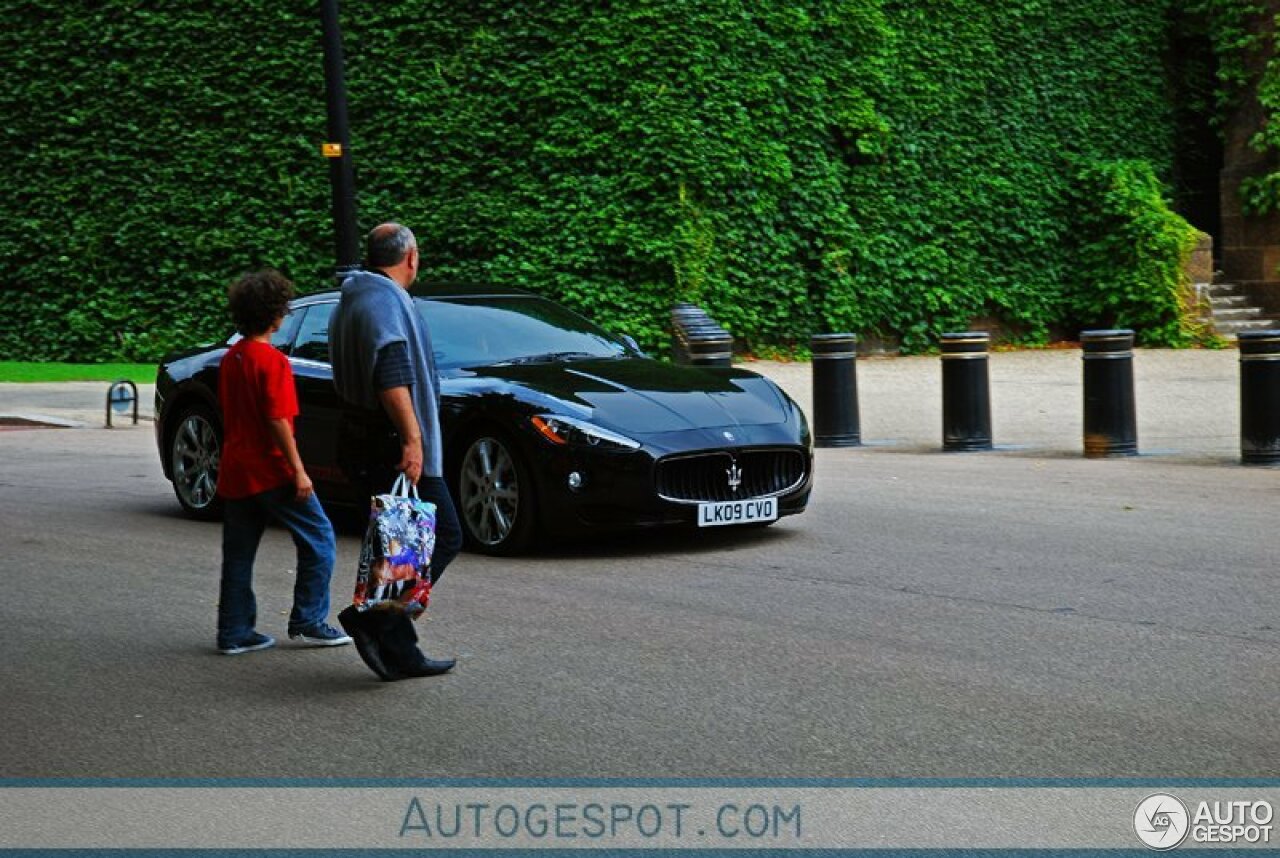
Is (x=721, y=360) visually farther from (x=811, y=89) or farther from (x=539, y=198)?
(x=811, y=89)

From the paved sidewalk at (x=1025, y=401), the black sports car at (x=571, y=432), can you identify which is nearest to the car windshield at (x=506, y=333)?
the black sports car at (x=571, y=432)

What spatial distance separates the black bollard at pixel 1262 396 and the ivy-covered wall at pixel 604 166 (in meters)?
9.65

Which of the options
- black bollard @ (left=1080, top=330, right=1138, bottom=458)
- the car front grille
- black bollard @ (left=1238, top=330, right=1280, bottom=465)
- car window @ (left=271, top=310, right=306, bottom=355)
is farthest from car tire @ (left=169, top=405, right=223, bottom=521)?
black bollard @ (left=1238, top=330, right=1280, bottom=465)

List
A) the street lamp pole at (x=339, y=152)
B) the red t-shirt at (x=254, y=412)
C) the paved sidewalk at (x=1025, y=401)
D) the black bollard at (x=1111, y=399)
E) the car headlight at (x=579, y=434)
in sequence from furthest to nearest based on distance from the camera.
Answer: the street lamp pole at (x=339, y=152)
the paved sidewalk at (x=1025, y=401)
the black bollard at (x=1111, y=399)
the car headlight at (x=579, y=434)
the red t-shirt at (x=254, y=412)

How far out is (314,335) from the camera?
34.8 feet

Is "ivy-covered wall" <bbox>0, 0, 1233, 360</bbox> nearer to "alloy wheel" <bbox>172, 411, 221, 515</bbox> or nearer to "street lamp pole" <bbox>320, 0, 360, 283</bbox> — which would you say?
"street lamp pole" <bbox>320, 0, 360, 283</bbox>

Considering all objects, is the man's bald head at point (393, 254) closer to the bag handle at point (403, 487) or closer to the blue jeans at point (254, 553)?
the bag handle at point (403, 487)

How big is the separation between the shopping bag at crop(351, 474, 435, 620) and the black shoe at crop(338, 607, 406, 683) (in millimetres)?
75

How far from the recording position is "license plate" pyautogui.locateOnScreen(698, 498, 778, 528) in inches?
364

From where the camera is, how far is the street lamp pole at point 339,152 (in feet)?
51.4

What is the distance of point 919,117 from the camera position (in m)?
24.2

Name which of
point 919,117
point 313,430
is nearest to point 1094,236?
point 919,117

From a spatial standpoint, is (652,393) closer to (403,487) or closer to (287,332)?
(287,332)

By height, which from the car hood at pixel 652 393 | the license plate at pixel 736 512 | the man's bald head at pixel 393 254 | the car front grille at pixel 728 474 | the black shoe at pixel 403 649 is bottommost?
the black shoe at pixel 403 649
